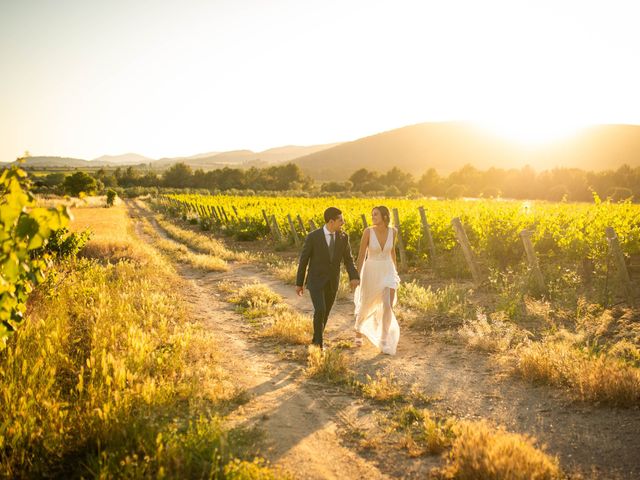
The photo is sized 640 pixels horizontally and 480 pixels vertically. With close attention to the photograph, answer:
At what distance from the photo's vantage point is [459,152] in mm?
128500

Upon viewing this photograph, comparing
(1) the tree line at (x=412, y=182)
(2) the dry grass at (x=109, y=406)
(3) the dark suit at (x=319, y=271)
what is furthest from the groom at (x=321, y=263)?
(1) the tree line at (x=412, y=182)

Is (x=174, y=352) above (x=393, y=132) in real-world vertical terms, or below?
below

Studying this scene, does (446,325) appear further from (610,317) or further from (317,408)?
(317,408)

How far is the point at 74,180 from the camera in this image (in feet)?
205

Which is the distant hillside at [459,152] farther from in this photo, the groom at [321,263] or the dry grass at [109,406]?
the dry grass at [109,406]

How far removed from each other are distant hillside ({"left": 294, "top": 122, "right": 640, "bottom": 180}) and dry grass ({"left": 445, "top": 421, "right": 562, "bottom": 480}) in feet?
342

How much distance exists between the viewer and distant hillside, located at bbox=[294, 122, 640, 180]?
322 ft

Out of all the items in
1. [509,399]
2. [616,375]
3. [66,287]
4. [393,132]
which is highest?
[393,132]

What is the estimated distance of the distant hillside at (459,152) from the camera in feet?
322

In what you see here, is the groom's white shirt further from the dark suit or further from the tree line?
the tree line

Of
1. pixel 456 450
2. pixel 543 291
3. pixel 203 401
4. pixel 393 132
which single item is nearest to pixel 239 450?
pixel 203 401

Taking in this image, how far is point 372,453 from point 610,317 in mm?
5609

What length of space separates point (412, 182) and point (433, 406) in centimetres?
7604

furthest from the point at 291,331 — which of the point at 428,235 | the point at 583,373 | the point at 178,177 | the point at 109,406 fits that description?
the point at 178,177
